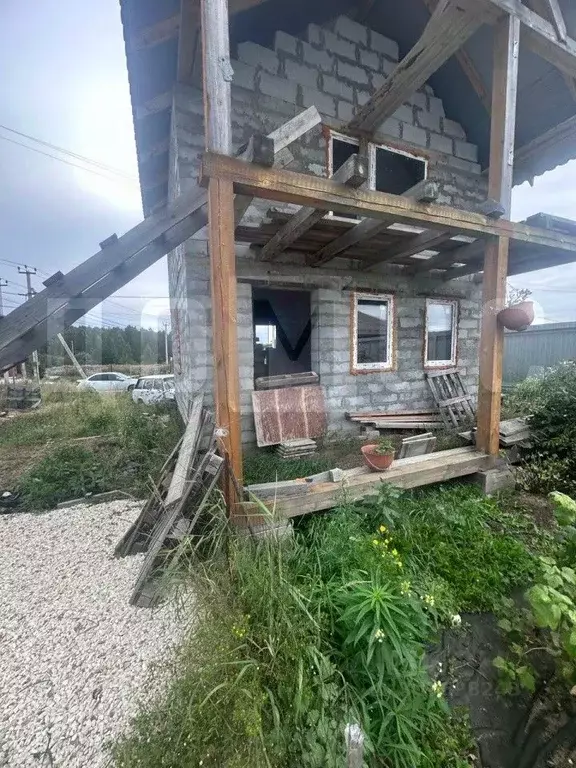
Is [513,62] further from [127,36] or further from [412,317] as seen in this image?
[127,36]

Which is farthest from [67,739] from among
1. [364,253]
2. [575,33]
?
[575,33]

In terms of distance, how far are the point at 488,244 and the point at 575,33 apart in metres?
4.33

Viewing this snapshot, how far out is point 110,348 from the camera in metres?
18.0

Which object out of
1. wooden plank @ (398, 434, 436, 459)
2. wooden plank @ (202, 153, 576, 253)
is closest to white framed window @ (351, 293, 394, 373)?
wooden plank @ (398, 434, 436, 459)

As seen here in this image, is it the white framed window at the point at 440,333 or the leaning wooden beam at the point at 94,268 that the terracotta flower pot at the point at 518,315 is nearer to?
the white framed window at the point at 440,333

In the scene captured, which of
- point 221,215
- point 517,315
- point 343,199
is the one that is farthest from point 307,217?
point 517,315

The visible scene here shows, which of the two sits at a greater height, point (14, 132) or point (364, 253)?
point (14, 132)

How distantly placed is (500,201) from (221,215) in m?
2.76

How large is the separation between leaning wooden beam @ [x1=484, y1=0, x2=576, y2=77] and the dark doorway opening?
493 centimetres

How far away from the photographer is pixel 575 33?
463cm

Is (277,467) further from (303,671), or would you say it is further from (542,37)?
(542,37)

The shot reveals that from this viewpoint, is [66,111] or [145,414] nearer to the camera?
[145,414]

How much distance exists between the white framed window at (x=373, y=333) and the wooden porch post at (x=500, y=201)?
213 cm

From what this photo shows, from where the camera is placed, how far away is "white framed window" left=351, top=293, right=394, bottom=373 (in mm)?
5402
